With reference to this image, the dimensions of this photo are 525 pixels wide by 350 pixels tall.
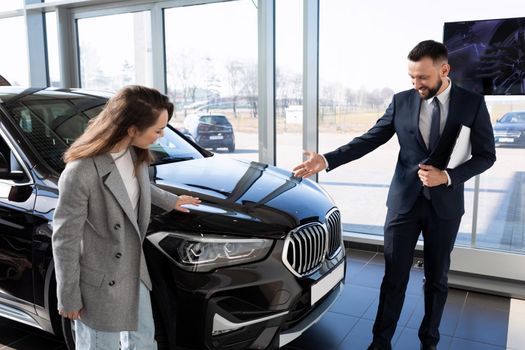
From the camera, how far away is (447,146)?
2010 millimetres

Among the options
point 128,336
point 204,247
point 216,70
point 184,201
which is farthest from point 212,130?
point 128,336

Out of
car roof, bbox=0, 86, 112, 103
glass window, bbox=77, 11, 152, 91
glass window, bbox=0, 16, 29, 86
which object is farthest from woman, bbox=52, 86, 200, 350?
glass window, bbox=0, 16, 29, 86

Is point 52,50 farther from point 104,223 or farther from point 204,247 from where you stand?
point 104,223

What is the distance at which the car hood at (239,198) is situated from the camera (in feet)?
6.04

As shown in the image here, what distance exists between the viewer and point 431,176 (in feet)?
6.29

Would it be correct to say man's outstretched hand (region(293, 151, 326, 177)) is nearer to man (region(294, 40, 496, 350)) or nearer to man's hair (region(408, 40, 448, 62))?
man (region(294, 40, 496, 350))

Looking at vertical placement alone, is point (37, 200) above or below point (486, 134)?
below

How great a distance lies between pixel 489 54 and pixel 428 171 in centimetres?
143

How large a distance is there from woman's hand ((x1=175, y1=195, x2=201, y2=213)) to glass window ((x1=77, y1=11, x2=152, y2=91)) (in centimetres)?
354

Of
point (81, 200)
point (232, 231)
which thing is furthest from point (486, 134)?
point (81, 200)

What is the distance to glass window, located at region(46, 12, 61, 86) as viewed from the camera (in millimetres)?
5914

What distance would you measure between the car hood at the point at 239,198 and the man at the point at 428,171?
169mm

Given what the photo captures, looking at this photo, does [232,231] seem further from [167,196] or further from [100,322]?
[100,322]

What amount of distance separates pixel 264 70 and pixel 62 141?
2.30 meters
